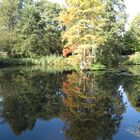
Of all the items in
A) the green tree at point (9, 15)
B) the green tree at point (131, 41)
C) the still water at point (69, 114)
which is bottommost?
the still water at point (69, 114)

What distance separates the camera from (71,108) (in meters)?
12.1

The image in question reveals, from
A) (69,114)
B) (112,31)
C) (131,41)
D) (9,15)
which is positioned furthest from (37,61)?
(69,114)

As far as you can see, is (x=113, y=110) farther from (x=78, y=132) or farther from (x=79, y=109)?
(x=78, y=132)

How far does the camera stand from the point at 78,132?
8875mm

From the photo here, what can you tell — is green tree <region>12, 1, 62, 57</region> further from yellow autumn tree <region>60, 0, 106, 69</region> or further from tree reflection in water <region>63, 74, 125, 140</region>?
tree reflection in water <region>63, 74, 125, 140</region>

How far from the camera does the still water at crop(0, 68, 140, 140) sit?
28.7ft

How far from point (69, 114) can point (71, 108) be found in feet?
3.25

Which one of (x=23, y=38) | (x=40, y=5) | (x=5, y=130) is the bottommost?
(x=5, y=130)

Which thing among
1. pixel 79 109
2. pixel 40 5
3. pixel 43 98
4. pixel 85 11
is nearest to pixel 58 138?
pixel 79 109

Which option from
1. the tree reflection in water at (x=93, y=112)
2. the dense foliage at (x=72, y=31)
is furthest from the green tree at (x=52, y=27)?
the tree reflection in water at (x=93, y=112)

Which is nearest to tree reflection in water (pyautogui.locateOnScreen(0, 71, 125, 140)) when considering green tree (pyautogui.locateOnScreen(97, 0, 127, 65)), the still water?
the still water

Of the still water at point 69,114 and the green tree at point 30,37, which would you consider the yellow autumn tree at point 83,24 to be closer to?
the green tree at point 30,37

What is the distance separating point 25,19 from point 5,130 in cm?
3771

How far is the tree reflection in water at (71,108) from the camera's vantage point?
9.31m
